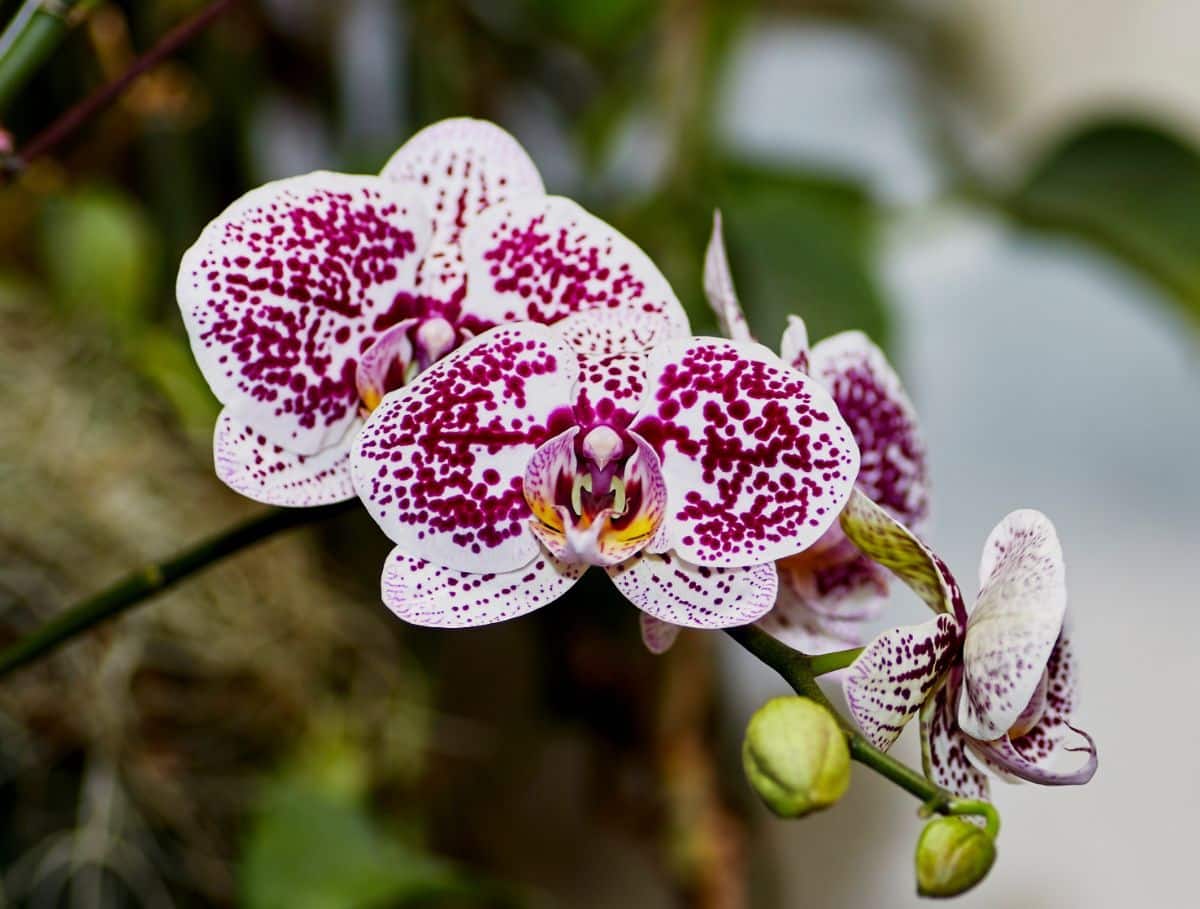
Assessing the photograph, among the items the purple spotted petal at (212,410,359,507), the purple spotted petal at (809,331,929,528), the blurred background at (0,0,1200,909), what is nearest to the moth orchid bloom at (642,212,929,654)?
the purple spotted petal at (809,331,929,528)

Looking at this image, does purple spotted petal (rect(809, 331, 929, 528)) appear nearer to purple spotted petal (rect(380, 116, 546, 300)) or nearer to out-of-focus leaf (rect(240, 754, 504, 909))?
purple spotted petal (rect(380, 116, 546, 300))

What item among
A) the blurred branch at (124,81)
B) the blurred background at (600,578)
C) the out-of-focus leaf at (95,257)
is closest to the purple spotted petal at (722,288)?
the blurred branch at (124,81)

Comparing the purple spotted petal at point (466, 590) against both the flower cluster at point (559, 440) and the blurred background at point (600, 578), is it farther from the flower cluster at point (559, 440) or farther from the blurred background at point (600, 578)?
the blurred background at point (600, 578)

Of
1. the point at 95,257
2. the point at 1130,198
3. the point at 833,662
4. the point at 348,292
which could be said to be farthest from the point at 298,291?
the point at 1130,198

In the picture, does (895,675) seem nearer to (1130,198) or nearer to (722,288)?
(722,288)

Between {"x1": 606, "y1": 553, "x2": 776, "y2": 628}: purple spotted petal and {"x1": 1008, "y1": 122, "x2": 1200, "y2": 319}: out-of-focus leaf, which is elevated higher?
{"x1": 606, "y1": 553, "x2": 776, "y2": 628}: purple spotted petal

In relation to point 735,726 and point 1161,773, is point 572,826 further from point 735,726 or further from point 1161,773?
point 1161,773
